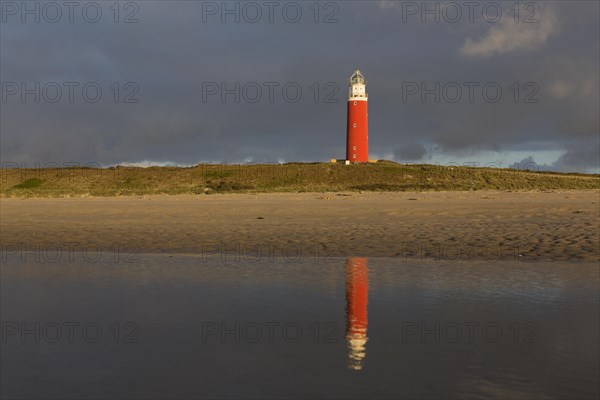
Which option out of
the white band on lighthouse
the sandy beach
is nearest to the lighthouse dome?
the white band on lighthouse

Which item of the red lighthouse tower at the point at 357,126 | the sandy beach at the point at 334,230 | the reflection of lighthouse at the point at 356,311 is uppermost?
the red lighthouse tower at the point at 357,126

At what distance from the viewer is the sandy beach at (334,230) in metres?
18.3

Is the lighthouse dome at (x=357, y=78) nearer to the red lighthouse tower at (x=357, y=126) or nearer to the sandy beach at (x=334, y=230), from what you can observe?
the red lighthouse tower at (x=357, y=126)

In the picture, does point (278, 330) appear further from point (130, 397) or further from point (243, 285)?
point (243, 285)

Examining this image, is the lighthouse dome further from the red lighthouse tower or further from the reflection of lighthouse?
the reflection of lighthouse

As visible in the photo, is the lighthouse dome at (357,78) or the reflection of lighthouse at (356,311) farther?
the lighthouse dome at (357,78)

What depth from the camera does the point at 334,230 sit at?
22.6 metres

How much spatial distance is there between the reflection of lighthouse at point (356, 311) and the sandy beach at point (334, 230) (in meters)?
3.19

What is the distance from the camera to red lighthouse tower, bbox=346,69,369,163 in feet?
252

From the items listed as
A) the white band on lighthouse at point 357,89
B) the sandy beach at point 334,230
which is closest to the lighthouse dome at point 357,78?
the white band on lighthouse at point 357,89

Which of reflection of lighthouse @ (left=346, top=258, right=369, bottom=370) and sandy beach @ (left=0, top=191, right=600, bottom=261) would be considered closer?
reflection of lighthouse @ (left=346, top=258, right=369, bottom=370)

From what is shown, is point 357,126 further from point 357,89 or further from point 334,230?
point 334,230

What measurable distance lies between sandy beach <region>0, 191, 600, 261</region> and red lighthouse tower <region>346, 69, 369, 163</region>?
145 ft

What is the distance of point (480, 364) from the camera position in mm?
7145
